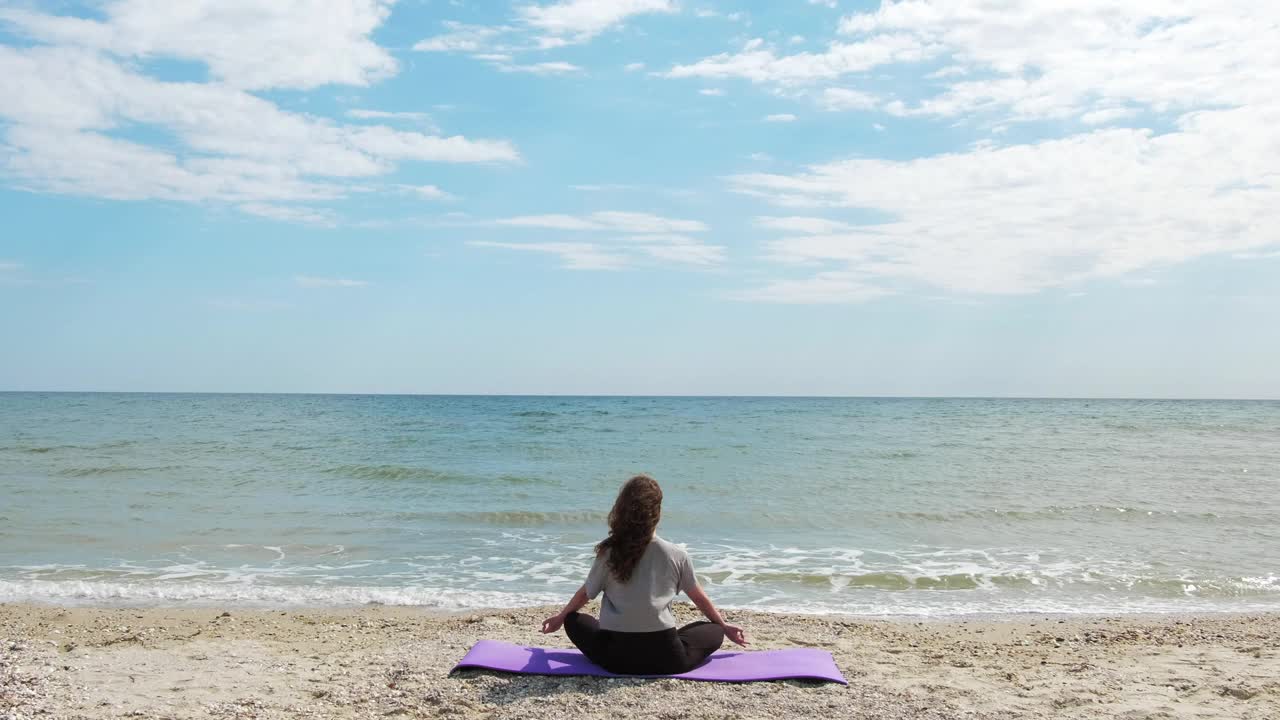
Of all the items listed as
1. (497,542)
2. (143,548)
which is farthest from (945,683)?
(143,548)

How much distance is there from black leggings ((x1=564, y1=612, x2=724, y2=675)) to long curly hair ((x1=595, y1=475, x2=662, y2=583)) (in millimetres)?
447

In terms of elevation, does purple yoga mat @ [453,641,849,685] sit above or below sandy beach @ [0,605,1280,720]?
above

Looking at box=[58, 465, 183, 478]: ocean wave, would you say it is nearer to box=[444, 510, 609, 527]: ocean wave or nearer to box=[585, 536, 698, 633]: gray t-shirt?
box=[444, 510, 609, 527]: ocean wave

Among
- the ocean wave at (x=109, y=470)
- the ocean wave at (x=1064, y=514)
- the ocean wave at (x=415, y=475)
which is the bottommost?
the ocean wave at (x=109, y=470)

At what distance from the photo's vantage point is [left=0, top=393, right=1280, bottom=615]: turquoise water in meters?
10.1

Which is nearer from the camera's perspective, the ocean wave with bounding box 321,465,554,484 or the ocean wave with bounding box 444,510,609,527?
the ocean wave with bounding box 444,510,609,527

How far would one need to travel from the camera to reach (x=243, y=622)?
831 cm

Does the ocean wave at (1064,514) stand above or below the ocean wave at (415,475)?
above

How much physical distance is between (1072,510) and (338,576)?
1294 cm

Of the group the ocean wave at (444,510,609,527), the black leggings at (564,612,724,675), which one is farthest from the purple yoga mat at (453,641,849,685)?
the ocean wave at (444,510,609,527)

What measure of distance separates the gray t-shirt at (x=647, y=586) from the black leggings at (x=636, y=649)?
0.07 m

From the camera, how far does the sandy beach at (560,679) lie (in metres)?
5.31

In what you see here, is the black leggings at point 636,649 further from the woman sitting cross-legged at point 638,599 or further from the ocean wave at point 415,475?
the ocean wave at point 415,475

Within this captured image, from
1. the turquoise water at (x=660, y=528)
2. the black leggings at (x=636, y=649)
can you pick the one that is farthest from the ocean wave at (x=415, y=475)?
the black leggings at (x=636, y=649)
